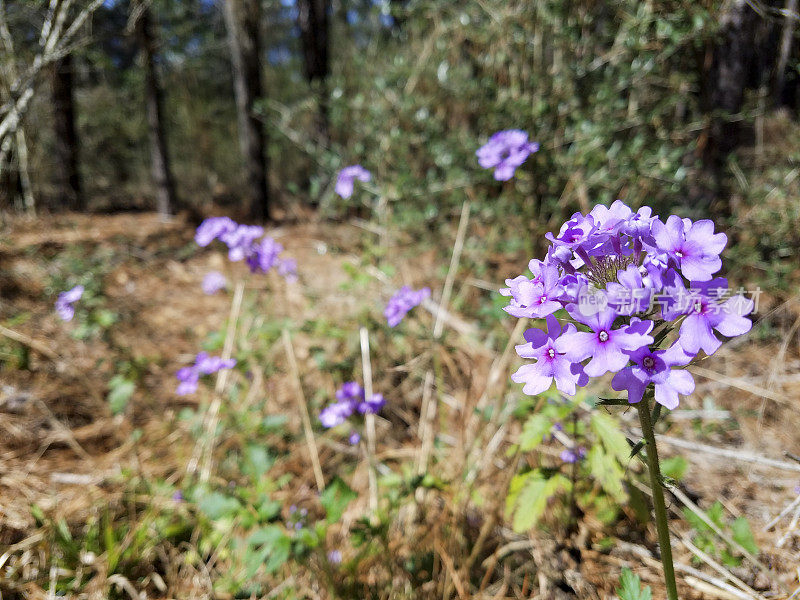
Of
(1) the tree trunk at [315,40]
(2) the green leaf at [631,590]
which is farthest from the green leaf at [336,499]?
(1) the tree trunk at [315,40]

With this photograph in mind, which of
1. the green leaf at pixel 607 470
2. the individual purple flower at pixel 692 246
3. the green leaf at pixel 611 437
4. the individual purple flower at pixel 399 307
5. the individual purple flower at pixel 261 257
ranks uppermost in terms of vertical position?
the individual purple flower at pixel 692 246

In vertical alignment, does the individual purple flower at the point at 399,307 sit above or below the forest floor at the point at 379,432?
above

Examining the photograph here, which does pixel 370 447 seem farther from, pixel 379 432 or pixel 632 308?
pixel 632 308

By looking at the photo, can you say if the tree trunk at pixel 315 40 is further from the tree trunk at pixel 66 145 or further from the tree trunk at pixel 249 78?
the tree trunk at pixel 66 145

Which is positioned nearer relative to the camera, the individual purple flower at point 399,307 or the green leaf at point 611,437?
the green leaf at point 611,437

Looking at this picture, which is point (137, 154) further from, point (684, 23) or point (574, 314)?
point (574, 314)

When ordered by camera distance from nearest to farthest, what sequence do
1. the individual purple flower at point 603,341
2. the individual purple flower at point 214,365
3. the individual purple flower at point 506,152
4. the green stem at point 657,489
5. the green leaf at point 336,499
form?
the individual purple flower at point 603,341 < the green stem at point 657,489 < the green leaf at point 336,499 < the individual purple flower at point 506,152 < the individual purple flower at point 214,365

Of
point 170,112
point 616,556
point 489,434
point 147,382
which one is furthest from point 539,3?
point 170,112
